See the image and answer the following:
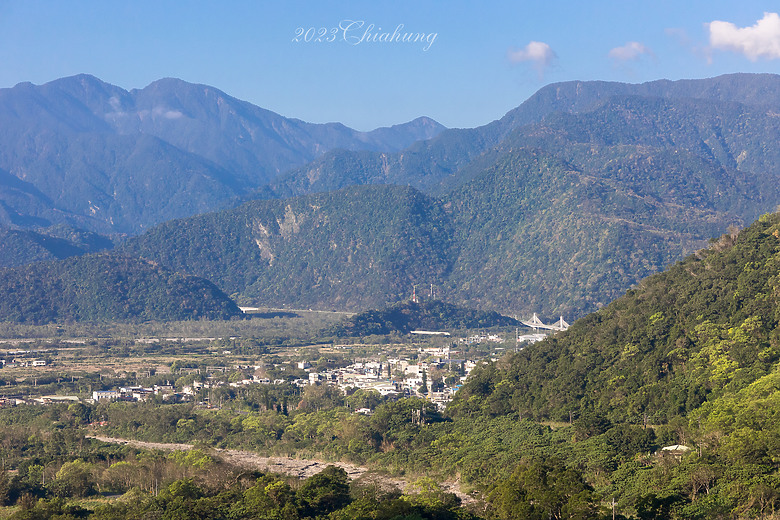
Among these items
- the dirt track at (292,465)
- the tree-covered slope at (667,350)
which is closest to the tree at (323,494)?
the dirt track at (292,465)

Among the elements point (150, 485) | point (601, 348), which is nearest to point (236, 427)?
point (150, 485)

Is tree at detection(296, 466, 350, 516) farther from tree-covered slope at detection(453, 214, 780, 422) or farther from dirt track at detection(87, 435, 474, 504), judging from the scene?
tree-covered slope at detection(453, 214, 780, 422)

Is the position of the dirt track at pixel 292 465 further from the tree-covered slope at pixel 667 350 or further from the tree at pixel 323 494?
the tree-covered slope at pixel 667 350

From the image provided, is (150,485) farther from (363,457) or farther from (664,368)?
(664,368)

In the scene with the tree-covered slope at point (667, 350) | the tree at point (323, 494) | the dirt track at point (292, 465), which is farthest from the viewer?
the tree-covered slope at point (667, 350)

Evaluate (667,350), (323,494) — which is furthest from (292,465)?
(667,350)

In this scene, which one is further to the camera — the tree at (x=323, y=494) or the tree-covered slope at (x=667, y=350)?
the tree-covered slope at (x=667, y=350)

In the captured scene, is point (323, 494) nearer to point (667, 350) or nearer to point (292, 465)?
point (292, 465)
